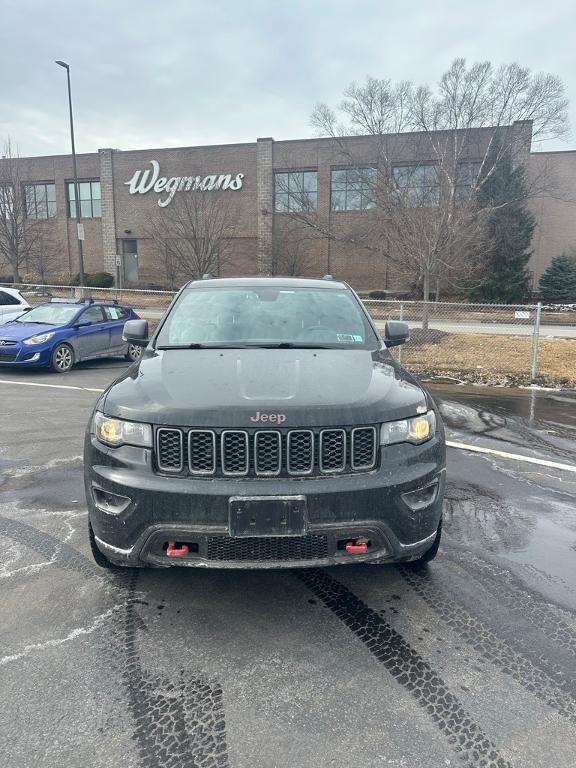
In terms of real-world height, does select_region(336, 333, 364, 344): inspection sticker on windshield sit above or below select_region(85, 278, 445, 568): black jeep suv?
above

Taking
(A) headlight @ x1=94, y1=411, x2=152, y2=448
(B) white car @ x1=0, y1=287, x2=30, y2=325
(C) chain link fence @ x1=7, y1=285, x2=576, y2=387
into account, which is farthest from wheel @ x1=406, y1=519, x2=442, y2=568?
(B) white car @ x1=0, y1=287, x2=30, y2=325

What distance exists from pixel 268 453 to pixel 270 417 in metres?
0.17

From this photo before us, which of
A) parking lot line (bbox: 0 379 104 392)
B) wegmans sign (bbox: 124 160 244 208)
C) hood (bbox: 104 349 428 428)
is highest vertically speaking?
wegmans sign (bbox: 124 160 244 208)

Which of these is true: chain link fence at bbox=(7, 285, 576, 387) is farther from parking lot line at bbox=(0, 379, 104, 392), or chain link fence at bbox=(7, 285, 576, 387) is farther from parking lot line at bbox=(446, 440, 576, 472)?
parking lot line at bbox=(0, 379, 104, 392)

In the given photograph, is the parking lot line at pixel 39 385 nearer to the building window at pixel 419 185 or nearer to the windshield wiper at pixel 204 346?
the windshield wiper at pixel 204 346

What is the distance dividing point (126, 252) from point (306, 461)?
140 ft

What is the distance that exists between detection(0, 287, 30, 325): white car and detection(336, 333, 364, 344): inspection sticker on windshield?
488 inches

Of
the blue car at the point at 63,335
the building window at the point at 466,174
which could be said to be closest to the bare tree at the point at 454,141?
the building window at the point at 466,174

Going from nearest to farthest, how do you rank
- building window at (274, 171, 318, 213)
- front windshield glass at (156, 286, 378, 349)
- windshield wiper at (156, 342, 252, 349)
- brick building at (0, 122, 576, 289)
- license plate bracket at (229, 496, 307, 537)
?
license plate bracket at (229, 496, 307, 537) → windshield wiper at (156, 342, 252, 349) → front windshield glass at (156, 286, 378, 349) → brick building at (0, 122, 576, 289) → building window at (274, 171, 318, 213)

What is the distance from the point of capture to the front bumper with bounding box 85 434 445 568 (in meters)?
2.57

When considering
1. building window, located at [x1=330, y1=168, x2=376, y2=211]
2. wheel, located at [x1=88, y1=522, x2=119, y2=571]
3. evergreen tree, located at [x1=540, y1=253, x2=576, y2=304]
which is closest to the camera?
wheel, located at [x1=88, y1=522, x2=119, y2=571]

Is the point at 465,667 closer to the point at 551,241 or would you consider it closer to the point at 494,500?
the point at 494,500

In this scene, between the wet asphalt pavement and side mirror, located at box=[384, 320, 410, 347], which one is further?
side mirror, located at box=[384, 320, 410, 347]

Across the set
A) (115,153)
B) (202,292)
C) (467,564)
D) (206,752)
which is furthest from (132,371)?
(115,153)
